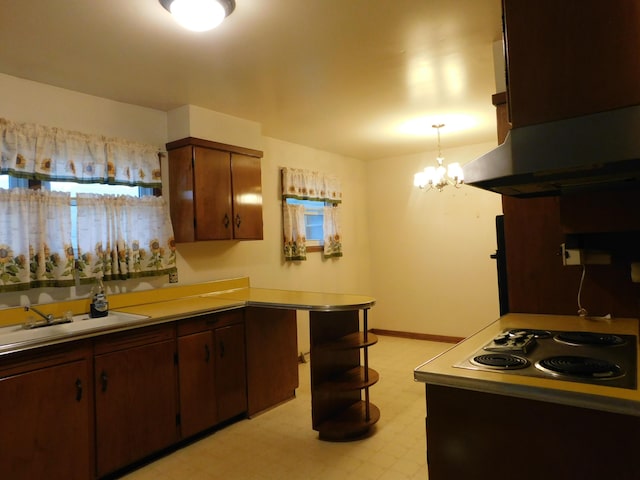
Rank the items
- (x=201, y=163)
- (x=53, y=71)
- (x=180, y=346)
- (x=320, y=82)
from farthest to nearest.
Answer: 1. (x=201, y=163)
2. (x=320, y=82)
3. (x=180, y=346)
4. (x=53, y=71)

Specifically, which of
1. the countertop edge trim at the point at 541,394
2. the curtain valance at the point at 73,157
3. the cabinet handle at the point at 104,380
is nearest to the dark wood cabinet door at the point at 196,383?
the cabinet handle at the point at 104,380

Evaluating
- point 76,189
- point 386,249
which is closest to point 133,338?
point 76,189

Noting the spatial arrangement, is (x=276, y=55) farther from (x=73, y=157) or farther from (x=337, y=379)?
(x=337, y=379)

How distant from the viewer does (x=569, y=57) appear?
1363 mm

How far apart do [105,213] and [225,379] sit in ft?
4.79

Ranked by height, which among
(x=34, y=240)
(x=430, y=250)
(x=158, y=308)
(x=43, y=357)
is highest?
(x=34, y=240)

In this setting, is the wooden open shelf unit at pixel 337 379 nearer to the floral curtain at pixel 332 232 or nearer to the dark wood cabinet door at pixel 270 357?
the dark wood cabinet door at pixel 270 357

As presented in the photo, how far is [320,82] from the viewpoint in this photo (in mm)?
2943

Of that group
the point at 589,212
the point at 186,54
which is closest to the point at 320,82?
the point at 186,54

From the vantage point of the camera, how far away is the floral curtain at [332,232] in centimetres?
510

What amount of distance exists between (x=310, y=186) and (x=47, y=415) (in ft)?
11.1

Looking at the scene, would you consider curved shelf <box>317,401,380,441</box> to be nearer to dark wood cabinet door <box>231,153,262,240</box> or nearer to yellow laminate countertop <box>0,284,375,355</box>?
yellow laminate countertop <box>0,284,375,355</box>

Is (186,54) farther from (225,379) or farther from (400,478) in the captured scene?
(400,478)

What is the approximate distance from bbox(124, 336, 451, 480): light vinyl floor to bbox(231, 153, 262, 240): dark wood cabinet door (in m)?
1.52
